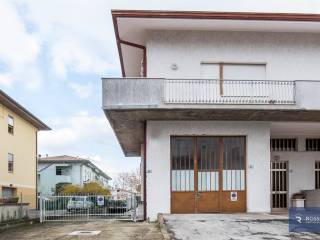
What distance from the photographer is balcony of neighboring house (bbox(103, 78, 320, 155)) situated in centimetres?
1675

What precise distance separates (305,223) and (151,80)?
7.28 metres

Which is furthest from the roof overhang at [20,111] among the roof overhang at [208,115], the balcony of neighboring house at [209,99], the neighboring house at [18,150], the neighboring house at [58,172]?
the neighboring house at [58,172]

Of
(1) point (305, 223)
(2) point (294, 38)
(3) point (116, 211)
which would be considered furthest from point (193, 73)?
(3) point (116, 211)

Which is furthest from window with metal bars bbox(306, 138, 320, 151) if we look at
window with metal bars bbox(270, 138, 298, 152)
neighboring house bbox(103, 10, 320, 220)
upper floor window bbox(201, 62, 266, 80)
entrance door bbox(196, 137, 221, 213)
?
entrance door bbox(196, 137, 221, 213)

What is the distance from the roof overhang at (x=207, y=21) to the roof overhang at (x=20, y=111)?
419 inches

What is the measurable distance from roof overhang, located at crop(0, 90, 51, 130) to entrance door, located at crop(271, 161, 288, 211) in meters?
15.1

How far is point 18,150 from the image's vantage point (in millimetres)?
31781

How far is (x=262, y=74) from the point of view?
18828mm

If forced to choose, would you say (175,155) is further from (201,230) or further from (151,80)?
(201,230)

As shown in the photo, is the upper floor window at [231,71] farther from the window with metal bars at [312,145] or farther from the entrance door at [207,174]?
the window with metal bars at [312,145]

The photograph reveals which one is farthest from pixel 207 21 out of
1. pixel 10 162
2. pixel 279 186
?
pixel 10 162

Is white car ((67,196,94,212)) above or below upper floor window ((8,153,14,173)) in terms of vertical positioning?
below

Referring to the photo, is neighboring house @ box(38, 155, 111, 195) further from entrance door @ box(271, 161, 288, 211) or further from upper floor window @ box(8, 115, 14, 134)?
entrance door @ box(271, 161, 288, 211)

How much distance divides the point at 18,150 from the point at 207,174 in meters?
17.7
